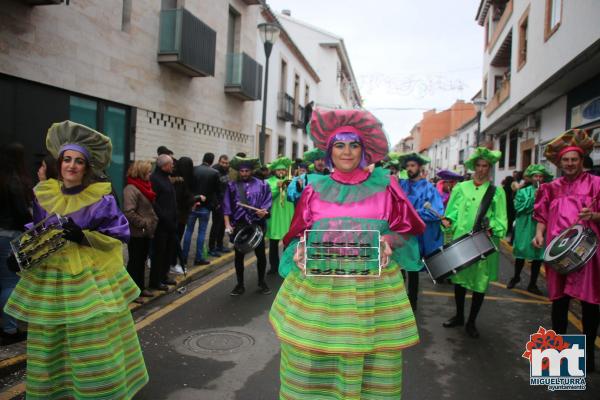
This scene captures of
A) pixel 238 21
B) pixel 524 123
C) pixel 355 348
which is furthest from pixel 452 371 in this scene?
pixel 524 123

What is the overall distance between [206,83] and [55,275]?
11.3 m

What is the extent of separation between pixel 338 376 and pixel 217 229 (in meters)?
6.96

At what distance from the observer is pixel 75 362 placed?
2.96 metres

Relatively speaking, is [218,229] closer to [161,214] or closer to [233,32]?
[161,214]

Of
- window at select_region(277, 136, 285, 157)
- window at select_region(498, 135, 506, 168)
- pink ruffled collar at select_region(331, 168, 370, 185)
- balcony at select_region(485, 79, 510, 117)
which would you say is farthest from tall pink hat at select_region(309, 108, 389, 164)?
window at select_region(498, 135, 506, 168)

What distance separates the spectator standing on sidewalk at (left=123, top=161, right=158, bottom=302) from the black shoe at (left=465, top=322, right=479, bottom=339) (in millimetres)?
3781

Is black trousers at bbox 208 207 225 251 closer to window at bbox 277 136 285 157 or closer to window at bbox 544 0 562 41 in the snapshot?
window at bbox 544 0 562 41

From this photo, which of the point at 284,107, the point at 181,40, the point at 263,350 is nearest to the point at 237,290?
the point at 263,350

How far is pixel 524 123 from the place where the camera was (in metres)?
17.5

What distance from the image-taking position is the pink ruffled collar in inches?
111

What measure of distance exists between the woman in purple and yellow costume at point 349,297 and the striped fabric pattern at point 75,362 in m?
1.15

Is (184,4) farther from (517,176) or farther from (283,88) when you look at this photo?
(283,88)

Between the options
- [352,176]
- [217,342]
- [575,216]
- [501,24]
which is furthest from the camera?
[501,24]

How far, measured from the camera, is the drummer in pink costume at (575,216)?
13.1 feet
